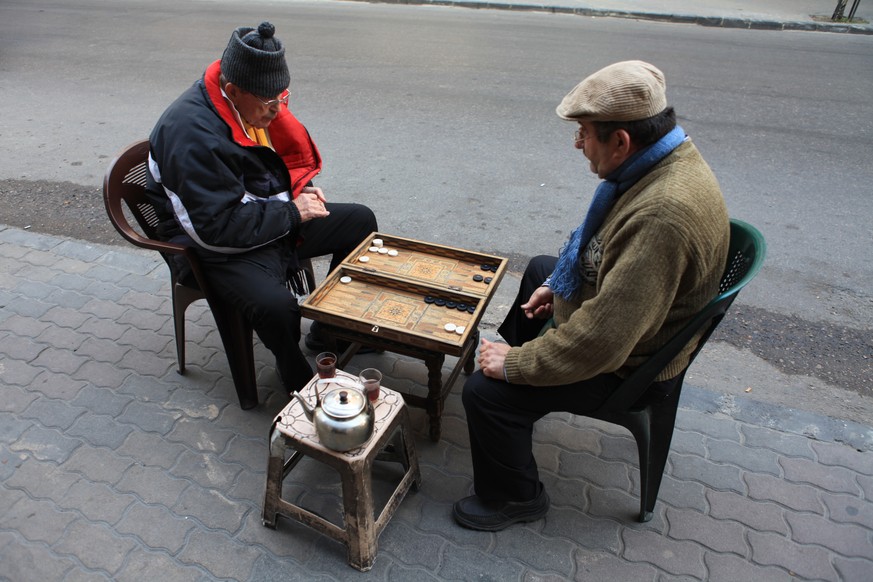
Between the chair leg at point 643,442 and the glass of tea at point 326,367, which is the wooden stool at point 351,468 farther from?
the chair leg at point 643,442

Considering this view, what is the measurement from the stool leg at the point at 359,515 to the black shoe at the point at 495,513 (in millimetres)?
364

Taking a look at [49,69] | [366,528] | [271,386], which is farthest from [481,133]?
[49,69]

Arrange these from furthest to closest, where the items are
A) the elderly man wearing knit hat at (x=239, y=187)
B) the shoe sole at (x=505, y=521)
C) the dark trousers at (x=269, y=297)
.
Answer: the dark trousers at (x=269, y=297) → the elderly man wearing knit hat at (x=239, y=187) → the shoe sole at (x=505, y=521)

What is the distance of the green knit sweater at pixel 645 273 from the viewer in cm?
173

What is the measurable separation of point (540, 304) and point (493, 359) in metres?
0.48

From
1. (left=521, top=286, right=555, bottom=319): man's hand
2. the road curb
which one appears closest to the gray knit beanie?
(left=521, top=286, right=555, bottom=319): man's hand

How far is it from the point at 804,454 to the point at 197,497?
2525 mm

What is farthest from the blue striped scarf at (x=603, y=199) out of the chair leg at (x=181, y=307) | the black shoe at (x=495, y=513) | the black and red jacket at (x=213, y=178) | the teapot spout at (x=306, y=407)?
the chair leg at (x=181, y=307)

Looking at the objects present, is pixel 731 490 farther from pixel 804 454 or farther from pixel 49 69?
pixel 49 69

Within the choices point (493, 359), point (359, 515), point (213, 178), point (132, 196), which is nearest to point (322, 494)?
point (359, 515)

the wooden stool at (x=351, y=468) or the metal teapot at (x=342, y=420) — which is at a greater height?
the metal teapot at (x=342, y=420)

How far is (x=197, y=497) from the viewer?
243 cm

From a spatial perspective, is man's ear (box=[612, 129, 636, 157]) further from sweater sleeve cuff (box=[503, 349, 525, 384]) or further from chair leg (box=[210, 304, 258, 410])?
chair leg (box=[210, 304, 258, 410])

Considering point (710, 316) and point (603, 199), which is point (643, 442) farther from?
point (603, 199)
